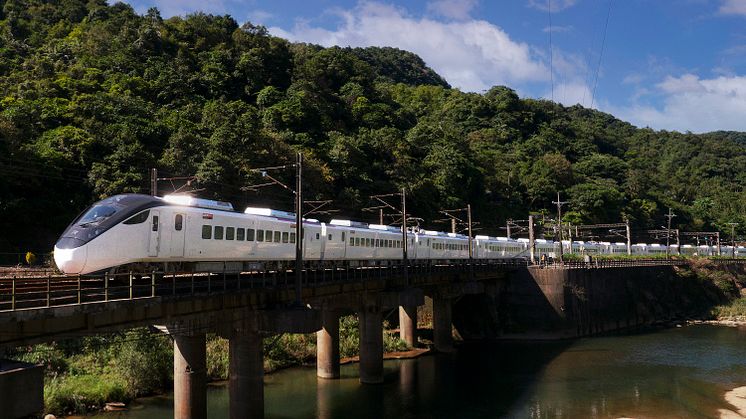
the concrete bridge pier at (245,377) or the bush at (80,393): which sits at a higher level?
the concrete bridge pier at (245,377)

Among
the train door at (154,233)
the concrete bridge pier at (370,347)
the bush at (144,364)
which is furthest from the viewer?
the concrete bridge pier at (370,347)

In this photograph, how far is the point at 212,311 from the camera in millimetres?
20938

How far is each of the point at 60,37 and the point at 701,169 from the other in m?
164

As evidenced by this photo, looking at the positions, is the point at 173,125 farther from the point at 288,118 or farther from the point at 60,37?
the point at 60,37

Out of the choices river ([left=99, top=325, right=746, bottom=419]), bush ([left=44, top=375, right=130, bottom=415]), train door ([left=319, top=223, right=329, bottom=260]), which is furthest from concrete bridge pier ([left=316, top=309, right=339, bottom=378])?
bush ([left=44, top=375, right=130, bottom=415])

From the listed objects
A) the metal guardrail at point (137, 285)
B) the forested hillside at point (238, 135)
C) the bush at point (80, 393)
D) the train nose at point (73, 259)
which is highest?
the forested hillside at point (238, 135)

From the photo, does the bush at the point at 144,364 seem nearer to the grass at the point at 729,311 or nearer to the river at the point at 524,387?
the river at the point at 524,387

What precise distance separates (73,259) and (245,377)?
26.6ft

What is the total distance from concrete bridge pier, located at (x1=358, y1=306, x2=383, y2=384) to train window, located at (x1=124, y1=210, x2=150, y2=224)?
16645 millimetres

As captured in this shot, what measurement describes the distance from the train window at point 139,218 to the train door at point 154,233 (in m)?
0.27

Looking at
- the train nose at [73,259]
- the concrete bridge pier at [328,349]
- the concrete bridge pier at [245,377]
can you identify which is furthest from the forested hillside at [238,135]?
the train nose at [73,259]

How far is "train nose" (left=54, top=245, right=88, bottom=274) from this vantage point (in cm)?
1848

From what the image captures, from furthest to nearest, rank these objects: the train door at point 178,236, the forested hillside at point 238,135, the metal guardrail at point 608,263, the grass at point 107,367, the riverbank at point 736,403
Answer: the metal guardrail at point 608,263, the forested hillside at point 238,135, the riverbank at point 736,403, the grass at point 107,367, the train door at point 178,236

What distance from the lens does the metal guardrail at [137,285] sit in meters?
15.1
